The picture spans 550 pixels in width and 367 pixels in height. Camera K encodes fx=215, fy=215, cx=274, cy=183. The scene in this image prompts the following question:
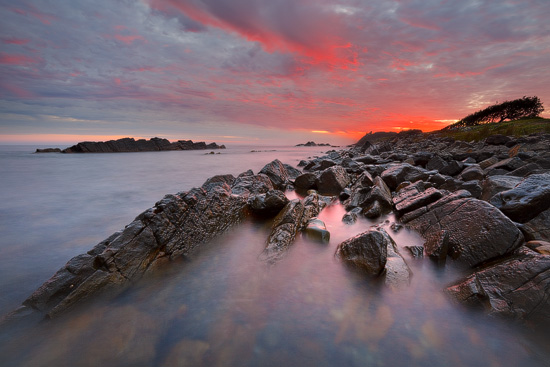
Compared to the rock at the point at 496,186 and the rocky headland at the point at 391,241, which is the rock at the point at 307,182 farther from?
the rock at the point at 496,186

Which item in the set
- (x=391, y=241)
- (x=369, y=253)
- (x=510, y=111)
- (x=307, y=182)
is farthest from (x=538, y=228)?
(x=510, y=111)

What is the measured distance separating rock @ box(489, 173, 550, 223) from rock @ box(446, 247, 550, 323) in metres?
1.52

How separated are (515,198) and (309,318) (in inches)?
201

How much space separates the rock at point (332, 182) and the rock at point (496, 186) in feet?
15.0

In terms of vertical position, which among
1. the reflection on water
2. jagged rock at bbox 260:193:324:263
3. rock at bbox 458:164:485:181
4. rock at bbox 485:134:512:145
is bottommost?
the reflection on water

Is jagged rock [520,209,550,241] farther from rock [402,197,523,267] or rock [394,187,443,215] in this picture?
rock [394,187,443,215]

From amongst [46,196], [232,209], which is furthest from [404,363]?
[46,196]

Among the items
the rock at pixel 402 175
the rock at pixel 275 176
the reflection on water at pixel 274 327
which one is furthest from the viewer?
the rock at pixel 275 176

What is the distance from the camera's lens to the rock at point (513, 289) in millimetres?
2764

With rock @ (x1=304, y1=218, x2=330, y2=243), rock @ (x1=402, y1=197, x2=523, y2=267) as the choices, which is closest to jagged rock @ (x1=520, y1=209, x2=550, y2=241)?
rock @ (x1=402, y1=197, x2=523, y2=267)

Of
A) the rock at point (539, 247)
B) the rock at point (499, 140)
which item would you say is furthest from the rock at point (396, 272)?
the rock at point (499, 140)

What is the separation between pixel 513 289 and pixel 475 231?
50.6 inches

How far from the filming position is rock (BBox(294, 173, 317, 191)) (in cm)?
1063

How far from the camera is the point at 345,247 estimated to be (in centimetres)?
438
